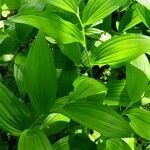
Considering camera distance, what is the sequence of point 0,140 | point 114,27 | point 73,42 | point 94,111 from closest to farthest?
→ point 94,111
point 73,42
point 0,140
point 114,27

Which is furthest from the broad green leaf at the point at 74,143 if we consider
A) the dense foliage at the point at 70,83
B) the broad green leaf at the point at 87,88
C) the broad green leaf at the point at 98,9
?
the broad green leaf at the point at 98,9

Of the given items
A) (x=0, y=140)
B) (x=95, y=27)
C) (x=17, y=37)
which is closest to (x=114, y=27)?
(x=95, y=27)

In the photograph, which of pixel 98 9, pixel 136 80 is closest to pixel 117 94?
pixel 136 80

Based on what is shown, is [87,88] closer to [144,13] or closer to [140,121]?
[140,121]

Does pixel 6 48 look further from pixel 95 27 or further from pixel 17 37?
pixel 95 27

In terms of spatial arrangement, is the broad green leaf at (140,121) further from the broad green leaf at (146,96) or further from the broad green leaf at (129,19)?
the broad green leaf at (129,19)

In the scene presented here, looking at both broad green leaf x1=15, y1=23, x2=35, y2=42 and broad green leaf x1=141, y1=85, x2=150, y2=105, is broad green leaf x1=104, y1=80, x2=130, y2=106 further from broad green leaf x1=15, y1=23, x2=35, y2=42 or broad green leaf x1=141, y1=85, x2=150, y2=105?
broad green leaf x1=15, y1=23, x2=35, y2=42
